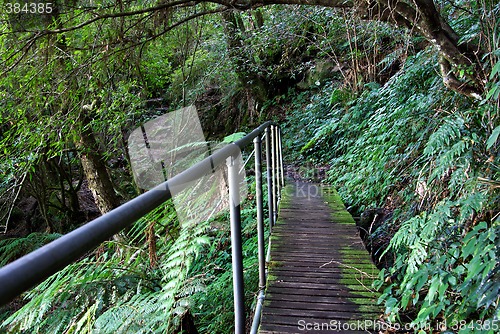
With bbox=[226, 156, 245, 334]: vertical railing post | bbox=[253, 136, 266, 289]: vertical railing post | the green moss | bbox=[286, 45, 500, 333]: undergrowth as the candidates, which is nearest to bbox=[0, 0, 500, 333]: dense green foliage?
bbox=[286, 45, 500, 333]: undergrowth

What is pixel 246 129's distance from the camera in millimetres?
9000

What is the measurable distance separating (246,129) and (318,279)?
23.1 ft

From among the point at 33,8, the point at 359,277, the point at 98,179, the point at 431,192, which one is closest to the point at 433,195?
the point at 431,192

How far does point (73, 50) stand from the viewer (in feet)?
12.5

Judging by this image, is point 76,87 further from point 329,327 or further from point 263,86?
point 263,86

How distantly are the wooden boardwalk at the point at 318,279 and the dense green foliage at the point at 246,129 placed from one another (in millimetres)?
198

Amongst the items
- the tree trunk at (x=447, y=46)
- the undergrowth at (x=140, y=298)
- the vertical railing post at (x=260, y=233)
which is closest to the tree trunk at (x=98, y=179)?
the undergrowth at (x=140, y=298)

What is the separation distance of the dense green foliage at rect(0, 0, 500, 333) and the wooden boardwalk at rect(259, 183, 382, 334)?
20cm

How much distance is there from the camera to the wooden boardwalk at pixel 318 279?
5.80ft

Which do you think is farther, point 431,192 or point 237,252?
point 431,192

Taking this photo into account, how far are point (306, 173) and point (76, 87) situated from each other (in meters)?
3.97

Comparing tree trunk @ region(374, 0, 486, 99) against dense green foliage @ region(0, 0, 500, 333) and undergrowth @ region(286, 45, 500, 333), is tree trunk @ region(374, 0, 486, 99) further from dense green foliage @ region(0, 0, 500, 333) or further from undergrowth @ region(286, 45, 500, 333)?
undergrowth @ region(286, 45, 500, 333)

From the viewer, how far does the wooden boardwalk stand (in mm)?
1768

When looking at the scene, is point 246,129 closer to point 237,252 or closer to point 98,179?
point 98,179
